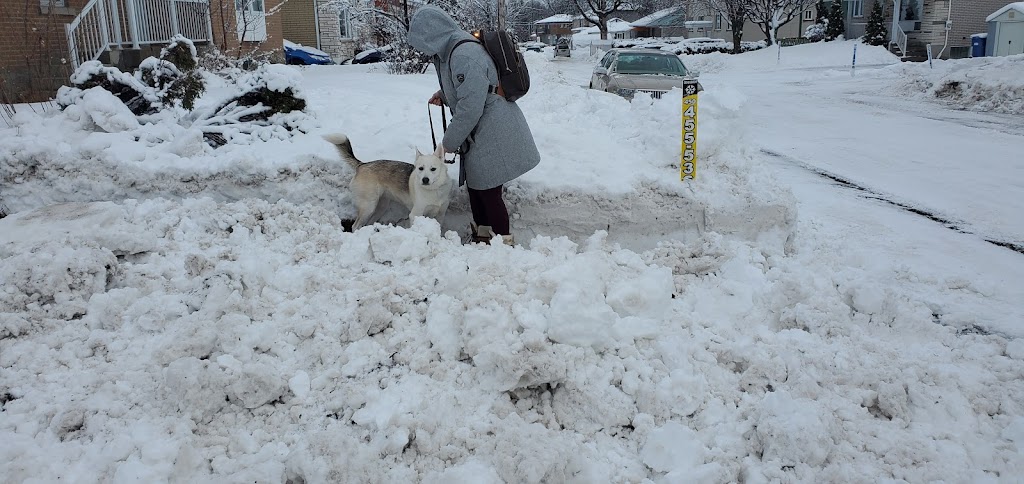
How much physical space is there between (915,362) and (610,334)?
5.24 feet

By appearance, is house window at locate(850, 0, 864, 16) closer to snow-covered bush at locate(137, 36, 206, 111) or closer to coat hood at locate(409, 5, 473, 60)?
snow-covered bush at locate(137, 36, 206, 111)

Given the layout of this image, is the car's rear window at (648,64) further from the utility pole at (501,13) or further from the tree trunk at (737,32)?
the tree trunk at (737,32)

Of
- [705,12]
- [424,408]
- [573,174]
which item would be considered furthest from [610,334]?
[705,12]

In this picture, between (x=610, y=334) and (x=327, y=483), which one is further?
(x=610, y=334)

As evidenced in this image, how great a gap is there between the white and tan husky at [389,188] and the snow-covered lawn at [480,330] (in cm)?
30

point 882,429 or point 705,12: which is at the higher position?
point 705,12

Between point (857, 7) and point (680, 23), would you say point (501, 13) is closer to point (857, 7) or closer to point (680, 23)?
point (857, 7)

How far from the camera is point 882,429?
3021 mm

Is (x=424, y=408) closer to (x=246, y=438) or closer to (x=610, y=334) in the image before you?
(x=246, y=438)

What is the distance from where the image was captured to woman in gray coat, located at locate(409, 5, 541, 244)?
14.8ft

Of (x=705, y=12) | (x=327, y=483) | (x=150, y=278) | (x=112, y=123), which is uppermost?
(x=705, y=12)

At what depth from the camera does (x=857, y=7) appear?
3722cm

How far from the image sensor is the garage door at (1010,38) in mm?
24195

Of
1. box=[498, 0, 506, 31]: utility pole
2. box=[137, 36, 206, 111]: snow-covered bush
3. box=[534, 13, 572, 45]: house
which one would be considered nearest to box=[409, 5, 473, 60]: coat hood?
box=[137, 36, 206, 111]: snow-covered bush
